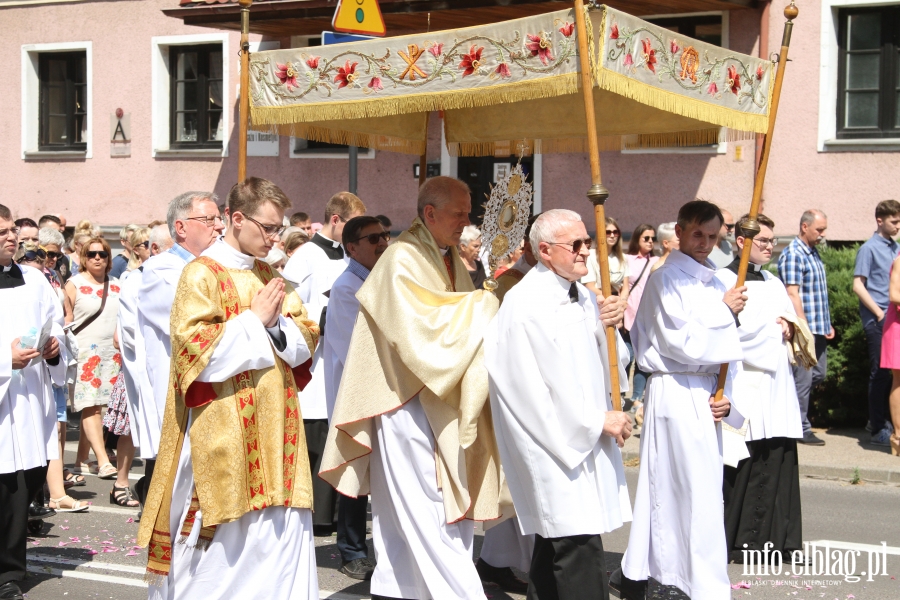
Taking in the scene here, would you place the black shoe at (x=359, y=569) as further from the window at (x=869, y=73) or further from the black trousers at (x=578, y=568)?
the window at (x=869, y=73)

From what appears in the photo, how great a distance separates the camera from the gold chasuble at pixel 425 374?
520cm

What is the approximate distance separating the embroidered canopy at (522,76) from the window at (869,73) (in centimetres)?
837

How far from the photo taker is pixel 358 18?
26.5 feet

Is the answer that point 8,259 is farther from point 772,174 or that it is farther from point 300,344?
point 772,174

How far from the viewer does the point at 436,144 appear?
15773mm

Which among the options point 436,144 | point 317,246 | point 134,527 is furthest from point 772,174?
point 134,527

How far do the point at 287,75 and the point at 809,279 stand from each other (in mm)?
5954

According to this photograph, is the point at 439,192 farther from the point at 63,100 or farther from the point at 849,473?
the point at 63,100


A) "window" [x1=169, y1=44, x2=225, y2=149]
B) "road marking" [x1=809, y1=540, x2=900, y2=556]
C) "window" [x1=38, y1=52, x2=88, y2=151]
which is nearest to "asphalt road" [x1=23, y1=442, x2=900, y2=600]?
"road marking" [x1=809, y1=540, x2=900, y2=556]

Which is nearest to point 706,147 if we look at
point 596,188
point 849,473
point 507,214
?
point 849,473

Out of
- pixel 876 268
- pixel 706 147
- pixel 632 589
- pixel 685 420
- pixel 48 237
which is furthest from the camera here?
pixel 706 147

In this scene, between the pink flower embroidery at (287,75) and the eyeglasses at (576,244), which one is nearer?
the eyeglasses at (576,244)

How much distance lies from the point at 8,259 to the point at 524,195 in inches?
104

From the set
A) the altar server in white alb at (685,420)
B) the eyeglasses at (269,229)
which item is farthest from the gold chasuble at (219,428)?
the altar server in white alb at (685,420)
